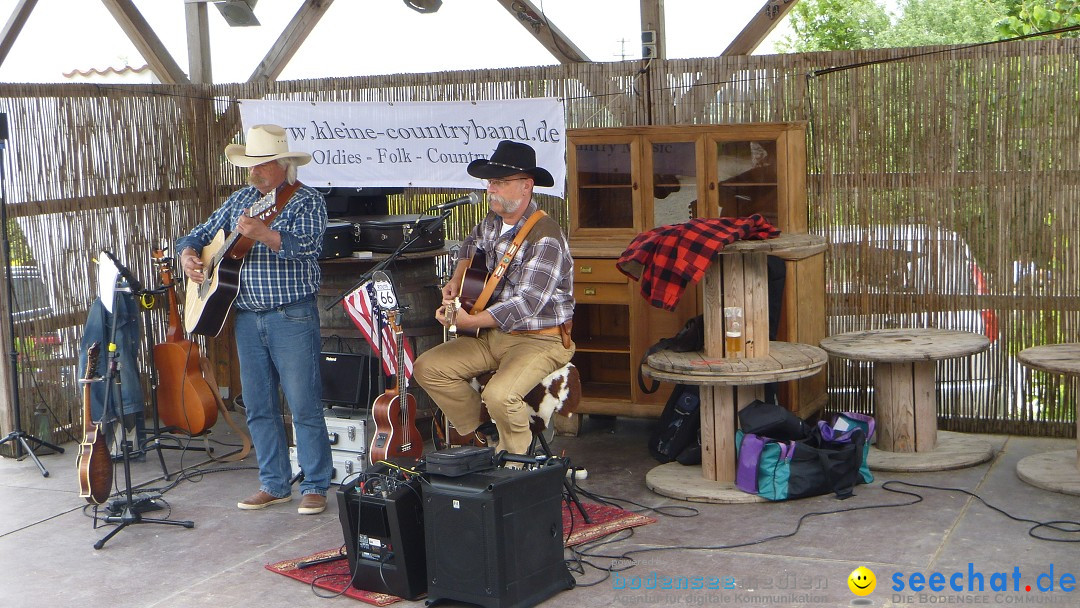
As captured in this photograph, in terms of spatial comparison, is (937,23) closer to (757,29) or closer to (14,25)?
(757,29)

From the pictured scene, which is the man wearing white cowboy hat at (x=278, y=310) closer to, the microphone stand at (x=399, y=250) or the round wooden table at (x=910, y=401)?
the microphone stand at (x=399, y=250)

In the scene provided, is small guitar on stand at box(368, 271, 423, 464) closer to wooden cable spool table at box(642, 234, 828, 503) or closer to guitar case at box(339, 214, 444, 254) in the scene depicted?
guitar case at box(339, 214, 444, 254)

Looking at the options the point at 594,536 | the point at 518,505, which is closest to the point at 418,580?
the point at 518,505

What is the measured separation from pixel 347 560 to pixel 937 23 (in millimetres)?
31592

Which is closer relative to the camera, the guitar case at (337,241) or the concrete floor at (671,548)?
the concrete floor at (671,548)

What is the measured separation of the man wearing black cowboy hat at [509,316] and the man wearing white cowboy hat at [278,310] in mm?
562

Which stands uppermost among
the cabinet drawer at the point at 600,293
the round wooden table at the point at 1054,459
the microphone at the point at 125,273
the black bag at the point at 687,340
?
the microphone at the point at 125,273

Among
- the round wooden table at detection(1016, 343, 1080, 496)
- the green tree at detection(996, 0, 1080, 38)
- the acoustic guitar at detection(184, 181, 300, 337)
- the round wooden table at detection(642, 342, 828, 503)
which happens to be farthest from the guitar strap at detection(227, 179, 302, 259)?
the green tree at detection(996, 0, 1080, 38)

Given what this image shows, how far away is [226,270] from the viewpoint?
16.2ft

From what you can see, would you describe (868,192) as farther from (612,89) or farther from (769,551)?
(769,551)

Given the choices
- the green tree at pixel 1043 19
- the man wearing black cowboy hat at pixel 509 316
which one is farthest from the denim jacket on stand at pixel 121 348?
the green tree at pixel 1043 19

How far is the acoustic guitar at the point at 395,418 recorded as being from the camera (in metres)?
5.11

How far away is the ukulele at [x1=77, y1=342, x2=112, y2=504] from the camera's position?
504cm

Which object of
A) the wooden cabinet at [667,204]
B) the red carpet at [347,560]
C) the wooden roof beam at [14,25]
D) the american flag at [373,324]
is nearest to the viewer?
the red carpet at [347,560]
